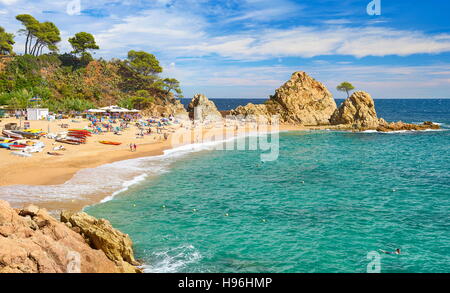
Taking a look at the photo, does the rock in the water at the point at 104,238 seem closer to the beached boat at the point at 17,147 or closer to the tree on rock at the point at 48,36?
the beached boat at the point at 17,147

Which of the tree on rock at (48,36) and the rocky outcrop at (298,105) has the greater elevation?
the tree on rock at (48,36)

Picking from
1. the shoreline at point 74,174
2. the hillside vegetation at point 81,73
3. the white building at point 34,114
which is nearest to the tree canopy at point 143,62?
the hillside vegetation at point 81,73

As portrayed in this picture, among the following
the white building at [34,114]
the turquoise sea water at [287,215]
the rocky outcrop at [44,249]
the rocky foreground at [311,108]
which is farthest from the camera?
the rocky foreground at [311,108]

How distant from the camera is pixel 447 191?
2714cm

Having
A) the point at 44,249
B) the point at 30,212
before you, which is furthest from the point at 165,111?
the point at 44,249

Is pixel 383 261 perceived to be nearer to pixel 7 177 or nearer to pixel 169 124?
pixel 7 177

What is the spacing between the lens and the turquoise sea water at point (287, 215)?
15492 millimetres

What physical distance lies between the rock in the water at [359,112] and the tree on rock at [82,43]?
75089mm

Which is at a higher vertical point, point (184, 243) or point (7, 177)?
point (7, 177)

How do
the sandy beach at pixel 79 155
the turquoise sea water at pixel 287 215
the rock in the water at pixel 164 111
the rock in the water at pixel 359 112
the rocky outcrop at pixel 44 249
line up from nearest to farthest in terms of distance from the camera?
1. the rocky outcrop at pixel 44 249
2. the turquoise sea water at pixel 287 215
3. the sandy beach at pixel 79 155
4. the rock in the water at pixel 359 112
5. the rock in the water at pixel 164 111

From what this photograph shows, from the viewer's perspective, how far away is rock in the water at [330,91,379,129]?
77375 mm

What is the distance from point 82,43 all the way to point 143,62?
19726mm

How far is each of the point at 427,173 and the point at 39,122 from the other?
55755 millimetres
